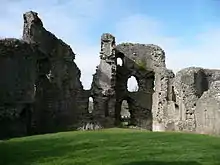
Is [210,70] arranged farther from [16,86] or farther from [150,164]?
[150,164]

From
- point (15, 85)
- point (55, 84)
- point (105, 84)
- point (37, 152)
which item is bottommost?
point (37, 152)

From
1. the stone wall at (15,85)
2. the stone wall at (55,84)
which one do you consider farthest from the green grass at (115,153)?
the stone wall at (55,84)

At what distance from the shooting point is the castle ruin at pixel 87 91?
26734mm

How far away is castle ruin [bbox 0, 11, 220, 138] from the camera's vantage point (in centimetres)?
2673

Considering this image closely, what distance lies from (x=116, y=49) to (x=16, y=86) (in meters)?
11.1

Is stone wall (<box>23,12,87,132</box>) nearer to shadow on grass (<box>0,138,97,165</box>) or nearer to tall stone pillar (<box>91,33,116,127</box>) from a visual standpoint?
tall stone pillar (<box>91,33,116,127</box>)

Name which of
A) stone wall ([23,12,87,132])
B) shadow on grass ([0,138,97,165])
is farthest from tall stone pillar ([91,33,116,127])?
shadow on grass ([0,138,97,165])

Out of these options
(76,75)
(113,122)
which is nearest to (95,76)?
(76,75)

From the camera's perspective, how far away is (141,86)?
36.1 m

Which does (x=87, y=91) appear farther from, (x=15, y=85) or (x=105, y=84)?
(x=15, y=85)

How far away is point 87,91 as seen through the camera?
112 feet

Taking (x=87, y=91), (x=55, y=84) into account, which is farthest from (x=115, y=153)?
(x=87, y=91)

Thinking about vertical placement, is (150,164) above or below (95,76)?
below

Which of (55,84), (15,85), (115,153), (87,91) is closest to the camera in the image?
(115,153)
